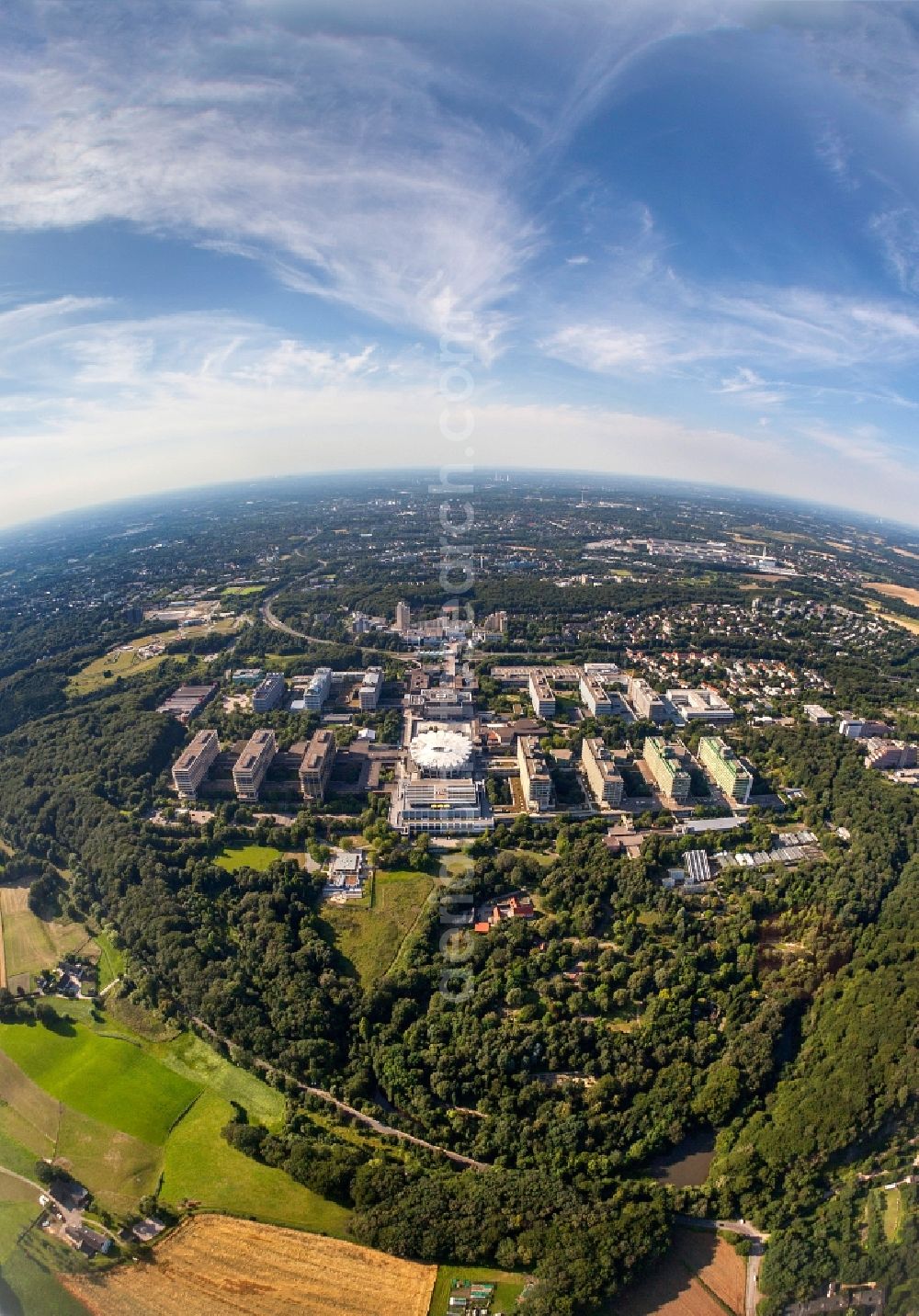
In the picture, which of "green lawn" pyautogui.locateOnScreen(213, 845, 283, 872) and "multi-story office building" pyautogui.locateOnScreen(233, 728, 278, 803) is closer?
"green lawn" pyautogui.locateOnScreen(213, 845, 283, 872)

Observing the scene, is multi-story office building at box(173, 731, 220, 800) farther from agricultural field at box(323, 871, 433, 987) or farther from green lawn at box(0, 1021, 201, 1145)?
green lawn at box(0, 1021, 201, 1145)

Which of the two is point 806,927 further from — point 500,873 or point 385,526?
point 385,526

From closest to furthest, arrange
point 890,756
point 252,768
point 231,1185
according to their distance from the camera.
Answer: point 231,1185 → point 252,768 → point 890,756

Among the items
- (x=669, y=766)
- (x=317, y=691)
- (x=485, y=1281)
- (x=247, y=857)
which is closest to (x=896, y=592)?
(x=669, y=766)

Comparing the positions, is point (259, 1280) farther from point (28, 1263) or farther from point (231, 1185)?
point (28, 1263)

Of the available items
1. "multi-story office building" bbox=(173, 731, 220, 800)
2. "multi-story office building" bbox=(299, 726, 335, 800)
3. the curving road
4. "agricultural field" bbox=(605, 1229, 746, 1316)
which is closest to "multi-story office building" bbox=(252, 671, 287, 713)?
"multi-story office building" bbox=(173, 731, 220, 800)

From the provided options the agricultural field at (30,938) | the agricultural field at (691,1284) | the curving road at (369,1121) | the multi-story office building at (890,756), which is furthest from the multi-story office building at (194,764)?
the multi-story office building at (890,756)

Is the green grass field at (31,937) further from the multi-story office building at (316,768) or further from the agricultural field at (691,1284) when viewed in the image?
the agricultural field at (691,1284)

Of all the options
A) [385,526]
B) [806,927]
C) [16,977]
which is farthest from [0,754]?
[385,526]
